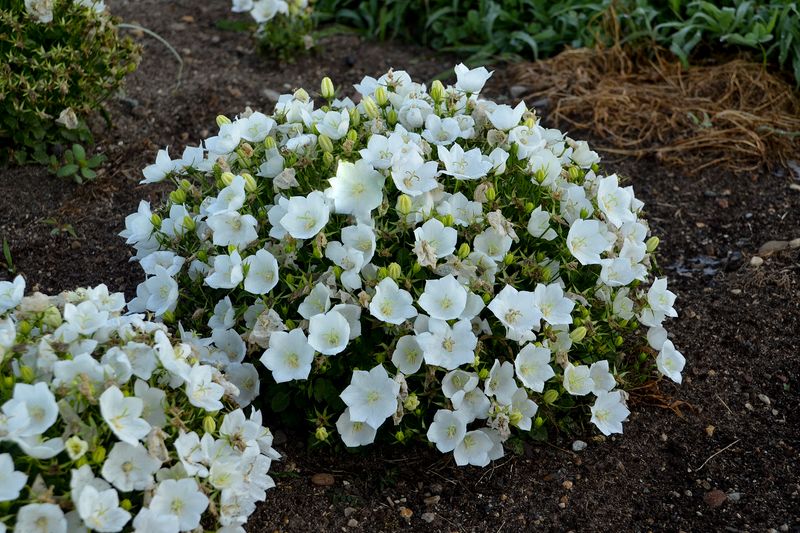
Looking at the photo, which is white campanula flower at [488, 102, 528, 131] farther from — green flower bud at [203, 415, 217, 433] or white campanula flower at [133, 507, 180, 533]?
white campanula flower at [133, 507, 180, 533]

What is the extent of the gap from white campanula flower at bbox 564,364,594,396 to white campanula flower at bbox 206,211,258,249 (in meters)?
0.99

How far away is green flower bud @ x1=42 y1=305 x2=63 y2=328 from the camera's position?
2.39 m

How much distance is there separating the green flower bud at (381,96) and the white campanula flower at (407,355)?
0.82 metres

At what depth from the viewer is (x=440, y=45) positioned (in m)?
5.50

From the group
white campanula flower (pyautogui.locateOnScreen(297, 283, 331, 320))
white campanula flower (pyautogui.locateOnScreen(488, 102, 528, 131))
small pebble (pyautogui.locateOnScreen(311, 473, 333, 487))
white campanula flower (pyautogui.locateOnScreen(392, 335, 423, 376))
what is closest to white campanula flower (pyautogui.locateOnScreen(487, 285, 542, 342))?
white campanula flower (pyautogui.locateOnScreen(392, 335, 423, 376))

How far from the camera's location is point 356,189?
2701 millimetres

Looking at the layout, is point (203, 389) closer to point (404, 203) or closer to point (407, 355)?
point (407, 355)

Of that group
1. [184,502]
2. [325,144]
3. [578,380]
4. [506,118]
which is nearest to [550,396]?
[578,380]

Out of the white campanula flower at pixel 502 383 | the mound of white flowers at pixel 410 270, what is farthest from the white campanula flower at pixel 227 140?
the white campanula flower at pixel 502 383

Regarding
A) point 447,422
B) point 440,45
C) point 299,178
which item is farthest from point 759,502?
point 440,45

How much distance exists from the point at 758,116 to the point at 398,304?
284 centimetres

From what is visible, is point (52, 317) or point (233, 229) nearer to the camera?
point (52, 317)

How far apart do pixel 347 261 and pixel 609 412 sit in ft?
3.07

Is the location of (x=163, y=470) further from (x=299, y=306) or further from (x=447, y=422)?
(x=447, y=422)
